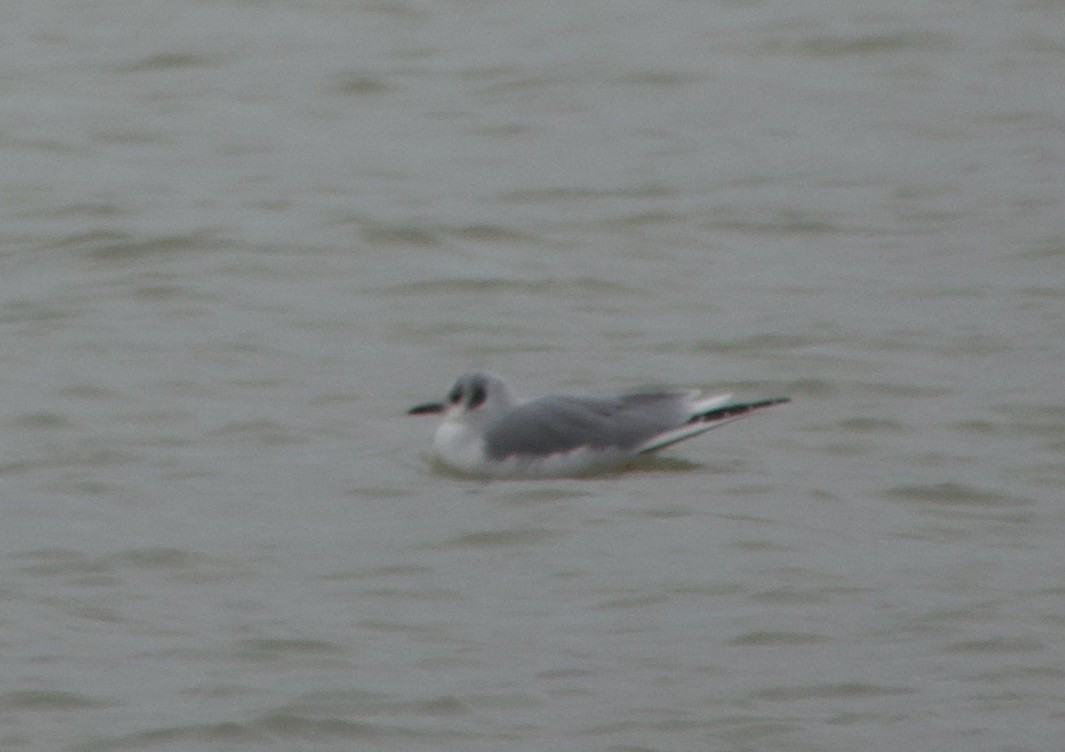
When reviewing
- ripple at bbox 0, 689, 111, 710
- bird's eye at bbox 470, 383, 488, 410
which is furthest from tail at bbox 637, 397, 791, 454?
ripple at bbox 0, 689, 111, 710

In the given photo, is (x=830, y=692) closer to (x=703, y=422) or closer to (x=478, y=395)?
(x=703, y=422)

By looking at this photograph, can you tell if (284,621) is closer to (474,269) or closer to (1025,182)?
(474,269)

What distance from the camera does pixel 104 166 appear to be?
579 inches

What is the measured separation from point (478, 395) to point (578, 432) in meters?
0.50

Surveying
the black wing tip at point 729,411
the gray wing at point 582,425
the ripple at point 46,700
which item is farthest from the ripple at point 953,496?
the ripple at point 46,700

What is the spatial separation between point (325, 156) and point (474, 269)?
2.56 m

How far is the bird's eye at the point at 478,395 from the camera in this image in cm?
971

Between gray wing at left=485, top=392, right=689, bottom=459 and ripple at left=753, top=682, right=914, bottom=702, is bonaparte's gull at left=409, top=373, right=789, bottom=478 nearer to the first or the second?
gray wing at left=485, top=392, right=689, bottom=459

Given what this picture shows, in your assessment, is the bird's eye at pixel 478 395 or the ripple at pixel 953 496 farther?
the bird's eye at pixel 478 395

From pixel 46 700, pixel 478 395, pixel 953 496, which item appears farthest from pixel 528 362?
pixel 46 700

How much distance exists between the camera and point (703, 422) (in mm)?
9461

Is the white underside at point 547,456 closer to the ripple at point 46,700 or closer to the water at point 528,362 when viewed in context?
the water at point 528,362

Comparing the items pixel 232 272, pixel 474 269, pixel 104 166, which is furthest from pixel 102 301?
pixel 104 166

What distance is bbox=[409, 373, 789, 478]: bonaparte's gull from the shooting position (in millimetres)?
9445
